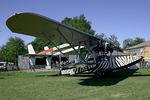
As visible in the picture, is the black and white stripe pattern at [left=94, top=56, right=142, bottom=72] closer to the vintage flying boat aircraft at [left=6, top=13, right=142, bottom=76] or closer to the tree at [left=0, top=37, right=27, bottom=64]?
the vintage flying boat aircraft at [left=6, top=13, right=142, bottom=76]

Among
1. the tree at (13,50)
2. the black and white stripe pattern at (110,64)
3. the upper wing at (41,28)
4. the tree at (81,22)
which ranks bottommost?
the black and white stripe pattern at (110,64)

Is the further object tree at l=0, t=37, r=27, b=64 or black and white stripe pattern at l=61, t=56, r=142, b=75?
tree at l=0, t=37, r=27, b=64

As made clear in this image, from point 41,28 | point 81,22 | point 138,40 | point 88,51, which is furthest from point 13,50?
point 138,40

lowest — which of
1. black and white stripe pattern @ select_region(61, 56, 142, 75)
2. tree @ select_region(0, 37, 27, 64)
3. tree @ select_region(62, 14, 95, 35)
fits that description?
black and white stripe pattern @ select_region(61, 56, 142, 75)

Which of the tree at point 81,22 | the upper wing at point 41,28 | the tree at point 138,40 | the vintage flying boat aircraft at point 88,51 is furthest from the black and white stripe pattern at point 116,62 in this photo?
the tree at point 138,40

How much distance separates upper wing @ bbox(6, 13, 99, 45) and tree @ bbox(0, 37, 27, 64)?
2813 inches

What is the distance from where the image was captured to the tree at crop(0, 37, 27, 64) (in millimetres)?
91844

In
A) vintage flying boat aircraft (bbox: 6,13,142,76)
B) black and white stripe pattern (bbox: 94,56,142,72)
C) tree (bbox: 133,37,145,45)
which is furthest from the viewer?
tree (bbox: 133,37,145,45)

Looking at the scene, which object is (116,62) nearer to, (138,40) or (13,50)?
(13,50)

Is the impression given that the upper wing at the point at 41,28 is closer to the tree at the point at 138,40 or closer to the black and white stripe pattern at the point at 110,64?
the black and white stripe pattern at the point at 110,64

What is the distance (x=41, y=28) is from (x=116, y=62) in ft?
21.0

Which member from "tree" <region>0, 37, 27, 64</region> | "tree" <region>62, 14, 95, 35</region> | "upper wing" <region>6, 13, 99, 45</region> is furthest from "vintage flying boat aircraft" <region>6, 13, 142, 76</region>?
"tree" <region>0, 37, 27, 64</region>

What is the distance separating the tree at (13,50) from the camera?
301ft

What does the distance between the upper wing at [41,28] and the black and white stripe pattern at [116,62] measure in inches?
71.6
